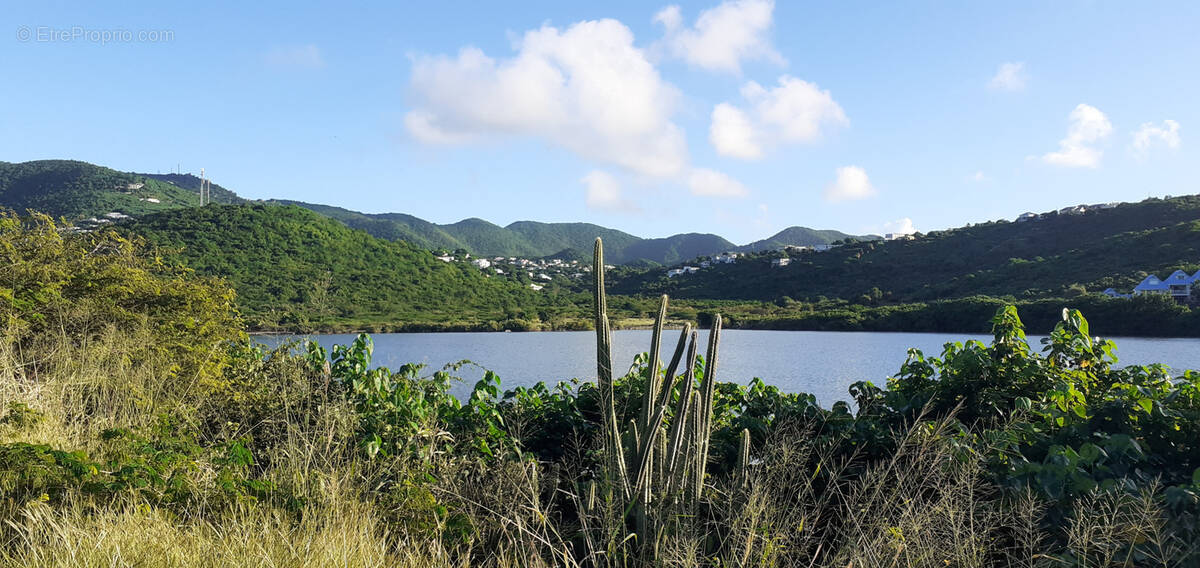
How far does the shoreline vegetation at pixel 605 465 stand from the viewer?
8.61ft

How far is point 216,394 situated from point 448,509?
292 centimetres

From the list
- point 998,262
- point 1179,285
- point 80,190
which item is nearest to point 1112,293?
point 1179,285

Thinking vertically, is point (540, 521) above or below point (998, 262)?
below

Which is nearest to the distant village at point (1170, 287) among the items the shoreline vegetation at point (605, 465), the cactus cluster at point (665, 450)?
the shoreline vegetation at point (605, 465)

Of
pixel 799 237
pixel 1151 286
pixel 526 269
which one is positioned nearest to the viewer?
pixel 1151 286

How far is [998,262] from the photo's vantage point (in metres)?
41.3

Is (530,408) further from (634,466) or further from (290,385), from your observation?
(290,385)

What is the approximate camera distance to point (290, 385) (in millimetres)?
4797

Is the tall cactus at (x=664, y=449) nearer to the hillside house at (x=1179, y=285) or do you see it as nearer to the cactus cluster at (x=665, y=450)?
the cactus cluster at (x=665, y=450)

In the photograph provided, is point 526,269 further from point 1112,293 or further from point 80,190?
point 1112,293

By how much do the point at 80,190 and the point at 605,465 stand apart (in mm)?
96510

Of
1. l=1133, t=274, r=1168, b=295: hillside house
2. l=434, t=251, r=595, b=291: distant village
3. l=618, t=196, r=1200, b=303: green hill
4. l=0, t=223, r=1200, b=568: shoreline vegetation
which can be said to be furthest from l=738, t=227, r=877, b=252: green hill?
l=0, t=223, r=1200, b=568: shoreline vegetation

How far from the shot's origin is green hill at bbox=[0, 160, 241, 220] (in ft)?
224

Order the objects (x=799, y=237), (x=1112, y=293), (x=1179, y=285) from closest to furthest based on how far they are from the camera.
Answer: (x=1179, y=285), (x=1112, y=293), (x=799, y=237)
